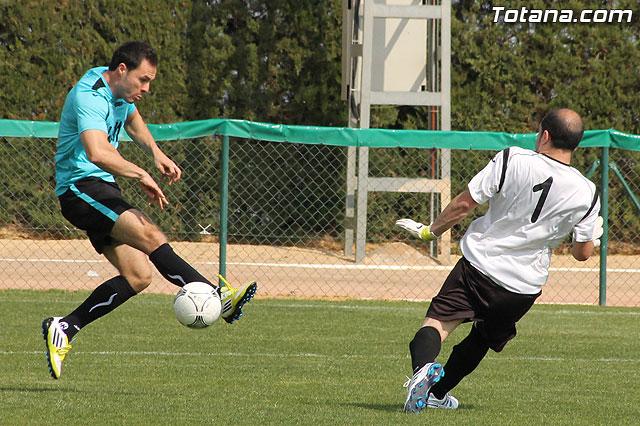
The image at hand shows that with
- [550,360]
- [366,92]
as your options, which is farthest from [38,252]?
[550,360]

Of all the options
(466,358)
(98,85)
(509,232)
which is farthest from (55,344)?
(509,232)

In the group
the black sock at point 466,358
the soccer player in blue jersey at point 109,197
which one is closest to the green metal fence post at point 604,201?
Answer: the black sock at point 466,358

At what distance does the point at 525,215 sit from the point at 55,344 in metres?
2.71

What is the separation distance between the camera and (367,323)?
29.3 feet

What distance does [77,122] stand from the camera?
213 inches

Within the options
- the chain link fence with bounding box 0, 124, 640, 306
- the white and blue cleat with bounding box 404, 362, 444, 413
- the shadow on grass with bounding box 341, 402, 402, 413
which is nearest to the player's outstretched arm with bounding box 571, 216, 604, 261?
the white and blue cleat with bounding box 404, 362, 444, 413

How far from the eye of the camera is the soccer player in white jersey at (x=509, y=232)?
15.2ft

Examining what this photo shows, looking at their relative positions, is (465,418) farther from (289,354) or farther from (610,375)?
(289,354)

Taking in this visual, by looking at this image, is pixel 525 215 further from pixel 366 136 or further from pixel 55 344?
pixel 366 136

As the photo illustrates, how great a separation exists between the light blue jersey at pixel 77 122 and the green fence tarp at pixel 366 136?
4.82 meters

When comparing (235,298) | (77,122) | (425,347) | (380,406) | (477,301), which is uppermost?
(77,122)

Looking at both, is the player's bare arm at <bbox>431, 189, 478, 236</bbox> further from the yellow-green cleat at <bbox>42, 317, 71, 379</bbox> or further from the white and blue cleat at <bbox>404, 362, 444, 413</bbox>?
the yellow-green cleat at <bbox>42, 317, 71, 379</bbox>

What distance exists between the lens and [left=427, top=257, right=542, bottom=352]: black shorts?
4.78 metres

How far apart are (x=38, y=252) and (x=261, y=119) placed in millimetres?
5126
